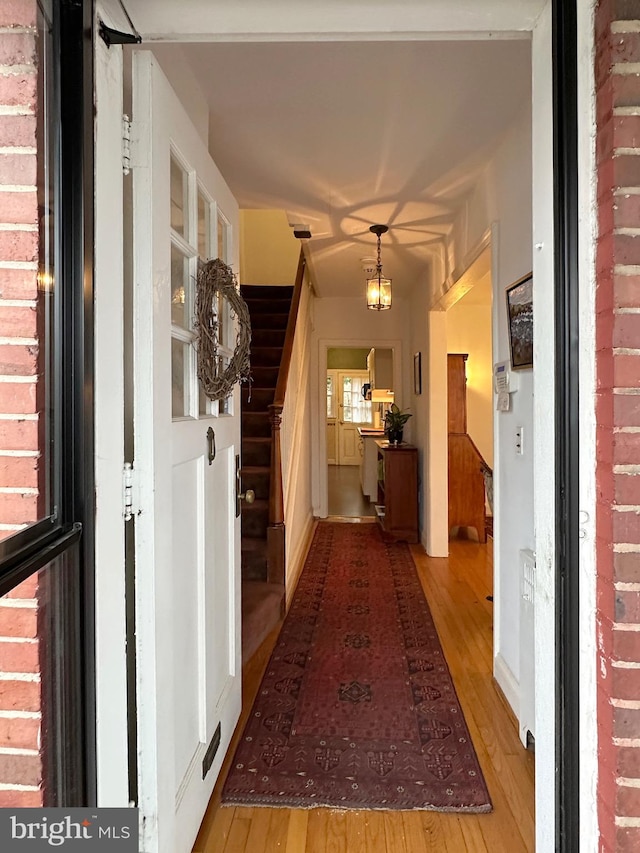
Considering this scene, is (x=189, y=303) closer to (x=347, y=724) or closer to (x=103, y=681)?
(x=103, y=681)

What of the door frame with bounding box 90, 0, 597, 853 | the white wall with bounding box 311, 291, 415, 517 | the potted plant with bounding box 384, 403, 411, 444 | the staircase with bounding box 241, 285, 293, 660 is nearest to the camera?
the door frame with bounding box 90, 0, 597, 853

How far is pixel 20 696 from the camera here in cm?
87

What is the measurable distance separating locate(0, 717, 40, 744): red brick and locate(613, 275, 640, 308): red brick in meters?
1.26

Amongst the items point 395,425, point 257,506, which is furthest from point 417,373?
point 257,506

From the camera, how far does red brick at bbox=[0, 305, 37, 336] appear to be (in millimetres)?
848

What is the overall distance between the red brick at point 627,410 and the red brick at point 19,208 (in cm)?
108

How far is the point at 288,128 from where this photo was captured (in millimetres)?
2291

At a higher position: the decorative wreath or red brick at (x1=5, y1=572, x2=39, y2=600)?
the decorative wreath

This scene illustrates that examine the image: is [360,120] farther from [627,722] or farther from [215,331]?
[627,722]

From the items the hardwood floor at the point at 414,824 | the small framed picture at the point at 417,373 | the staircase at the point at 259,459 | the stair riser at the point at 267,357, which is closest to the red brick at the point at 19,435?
the staircase at the point at 259,459

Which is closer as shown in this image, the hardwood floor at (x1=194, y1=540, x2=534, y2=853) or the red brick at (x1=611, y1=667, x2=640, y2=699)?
the red brick at (x1=611, y1=667, x2=640, y2=699)

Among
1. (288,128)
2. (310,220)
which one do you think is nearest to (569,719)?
(288,128)

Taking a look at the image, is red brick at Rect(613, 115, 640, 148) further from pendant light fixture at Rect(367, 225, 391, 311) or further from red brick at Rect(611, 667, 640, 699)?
pendant light fixture at Rect(367, 225, 391, 311)

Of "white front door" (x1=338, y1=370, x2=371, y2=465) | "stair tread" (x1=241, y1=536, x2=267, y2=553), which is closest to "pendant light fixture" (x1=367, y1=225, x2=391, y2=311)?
"stair tread" (x1=241, y1=536, x2=267, y2=553)
